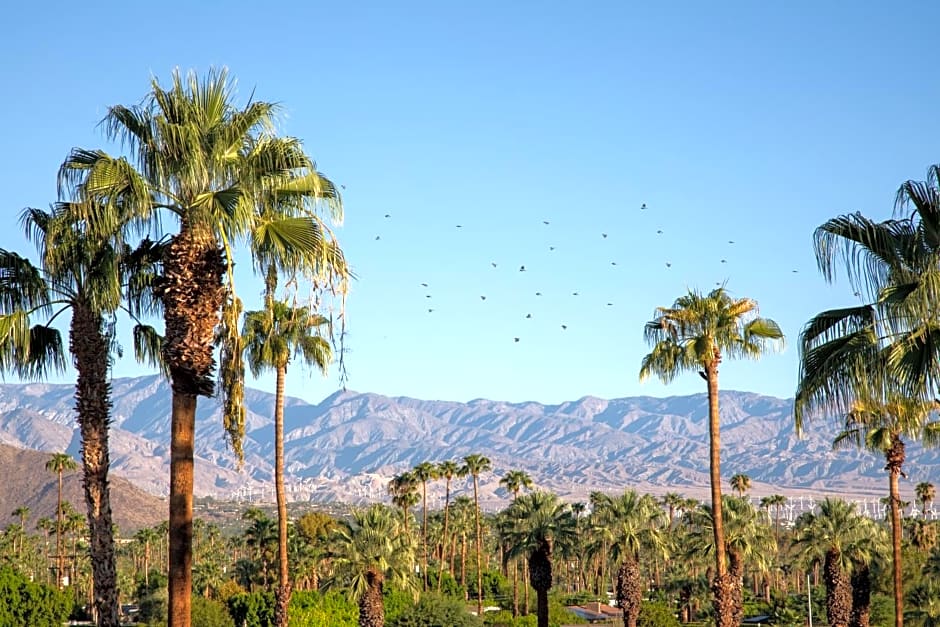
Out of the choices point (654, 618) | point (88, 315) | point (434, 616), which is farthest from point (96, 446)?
point (654, 618)

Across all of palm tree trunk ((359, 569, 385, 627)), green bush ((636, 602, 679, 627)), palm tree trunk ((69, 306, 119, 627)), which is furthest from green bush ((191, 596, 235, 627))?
palm tree trunk ((69, 306, 119, 627))

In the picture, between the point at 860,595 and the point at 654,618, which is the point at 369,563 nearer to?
the point at 860,595

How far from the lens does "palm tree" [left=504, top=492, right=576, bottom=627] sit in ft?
208

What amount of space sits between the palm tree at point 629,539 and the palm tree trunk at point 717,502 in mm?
21426

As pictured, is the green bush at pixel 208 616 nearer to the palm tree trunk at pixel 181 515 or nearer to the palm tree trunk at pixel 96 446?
the palm tree trunk at pixel 96 446

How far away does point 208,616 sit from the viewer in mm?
73375

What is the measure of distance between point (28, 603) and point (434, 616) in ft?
83.6

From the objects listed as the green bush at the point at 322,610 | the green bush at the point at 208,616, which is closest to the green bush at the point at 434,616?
the green bush at the point at 322,610

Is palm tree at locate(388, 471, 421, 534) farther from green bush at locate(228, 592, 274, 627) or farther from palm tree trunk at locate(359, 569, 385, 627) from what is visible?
palm tree trunk at locate(359, 569, 385, 627)

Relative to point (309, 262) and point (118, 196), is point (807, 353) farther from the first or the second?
point (118, 196)

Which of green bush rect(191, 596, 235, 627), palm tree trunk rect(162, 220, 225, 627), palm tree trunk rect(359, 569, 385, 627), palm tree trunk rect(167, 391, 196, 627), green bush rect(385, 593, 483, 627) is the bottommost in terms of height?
green bush rect(191, 596, 235, 627)

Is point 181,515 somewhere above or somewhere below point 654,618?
above

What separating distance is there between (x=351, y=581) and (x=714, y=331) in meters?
22.5

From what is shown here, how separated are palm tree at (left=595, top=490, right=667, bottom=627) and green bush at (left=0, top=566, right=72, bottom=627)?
3057 centimetres
